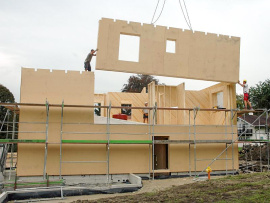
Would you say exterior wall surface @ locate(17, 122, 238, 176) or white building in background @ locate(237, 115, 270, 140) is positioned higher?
white building in background @ locate(237, 115, 270, 140)

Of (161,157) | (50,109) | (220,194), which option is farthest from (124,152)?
(220,194)

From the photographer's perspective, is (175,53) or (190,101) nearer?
(175,53)

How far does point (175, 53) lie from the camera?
1416 cm

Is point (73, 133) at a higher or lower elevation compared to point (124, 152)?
higher

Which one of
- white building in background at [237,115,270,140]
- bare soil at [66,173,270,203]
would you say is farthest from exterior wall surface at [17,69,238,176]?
bare soil at [66,173,270,203]

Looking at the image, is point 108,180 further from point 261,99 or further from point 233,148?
point 261,99

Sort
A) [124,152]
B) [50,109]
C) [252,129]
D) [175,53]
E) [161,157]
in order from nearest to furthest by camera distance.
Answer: [50,109]
[124,152]
[175,53]
[161,157]
[252,129]

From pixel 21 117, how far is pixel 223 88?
1040cm

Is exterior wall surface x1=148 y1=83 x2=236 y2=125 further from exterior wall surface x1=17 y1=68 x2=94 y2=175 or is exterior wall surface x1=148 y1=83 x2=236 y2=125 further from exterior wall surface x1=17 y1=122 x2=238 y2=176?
exterior wall surface x1=17 y1=68 x2=94 y2=175

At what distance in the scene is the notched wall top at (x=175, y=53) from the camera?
1313 centimetres

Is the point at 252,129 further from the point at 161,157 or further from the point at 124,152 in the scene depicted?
the point at 124,152

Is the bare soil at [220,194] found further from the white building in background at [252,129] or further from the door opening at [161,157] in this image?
the door opening at [161,157]

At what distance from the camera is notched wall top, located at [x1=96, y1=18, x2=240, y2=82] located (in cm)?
1313

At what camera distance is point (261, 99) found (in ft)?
102
